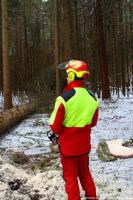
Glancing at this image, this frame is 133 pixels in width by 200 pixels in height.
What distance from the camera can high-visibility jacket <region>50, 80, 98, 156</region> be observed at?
4441 mm

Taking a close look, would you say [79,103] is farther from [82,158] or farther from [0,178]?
[0,178]

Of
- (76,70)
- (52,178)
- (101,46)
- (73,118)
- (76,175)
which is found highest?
(101,46)

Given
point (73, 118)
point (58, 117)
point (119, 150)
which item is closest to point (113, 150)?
point (119, 150)

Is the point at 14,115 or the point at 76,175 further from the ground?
the point at 76,175

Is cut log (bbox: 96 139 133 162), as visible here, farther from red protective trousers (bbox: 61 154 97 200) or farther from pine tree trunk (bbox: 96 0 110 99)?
pine tree trunk (bbox: 96 0 110 99)

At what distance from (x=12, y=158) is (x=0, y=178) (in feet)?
5.26

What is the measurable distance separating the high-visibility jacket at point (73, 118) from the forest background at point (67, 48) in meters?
10.3

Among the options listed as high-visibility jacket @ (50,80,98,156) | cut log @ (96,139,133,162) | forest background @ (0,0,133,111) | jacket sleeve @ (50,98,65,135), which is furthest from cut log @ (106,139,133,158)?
forest background @ (0,0,133,111)

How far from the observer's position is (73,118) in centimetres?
452

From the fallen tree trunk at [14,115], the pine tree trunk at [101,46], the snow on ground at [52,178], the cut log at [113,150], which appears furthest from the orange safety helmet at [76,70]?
the pine tree trunk at [101,46]

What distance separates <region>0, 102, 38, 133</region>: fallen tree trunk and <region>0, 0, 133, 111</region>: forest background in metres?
0.79

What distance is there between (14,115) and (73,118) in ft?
27.2

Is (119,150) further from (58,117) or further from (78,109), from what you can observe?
(58,117)

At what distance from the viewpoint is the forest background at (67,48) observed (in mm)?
17484
